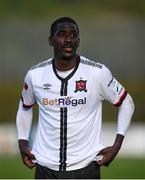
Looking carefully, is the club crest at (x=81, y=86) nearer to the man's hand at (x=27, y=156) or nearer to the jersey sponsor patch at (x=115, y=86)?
the jersey sponsor patch at (x=115, y=86)

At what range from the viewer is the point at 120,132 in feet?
21.3

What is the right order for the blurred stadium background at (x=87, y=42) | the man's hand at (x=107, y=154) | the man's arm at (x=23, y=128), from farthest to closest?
1. the blurred stadium background at (x=87, y=42)
2. the man's arm at (x=23, y=128)
3. the man's hand at (x=107, y=154)

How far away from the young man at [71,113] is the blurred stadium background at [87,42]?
14.6 metres

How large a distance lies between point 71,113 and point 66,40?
54 centimetres

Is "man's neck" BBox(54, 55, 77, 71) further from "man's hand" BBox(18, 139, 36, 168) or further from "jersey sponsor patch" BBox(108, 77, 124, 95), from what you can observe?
"man's hand" BBox(18, 139, 36, 168)

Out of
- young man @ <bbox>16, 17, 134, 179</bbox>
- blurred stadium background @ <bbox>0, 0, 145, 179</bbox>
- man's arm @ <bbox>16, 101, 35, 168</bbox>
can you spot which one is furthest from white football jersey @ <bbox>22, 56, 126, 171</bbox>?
blurred stadium background @ <bbox>0, 0, 145, 179</bbox>

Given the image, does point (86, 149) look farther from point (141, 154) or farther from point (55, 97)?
point (141, 154)

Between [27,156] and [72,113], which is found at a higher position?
[72,113]

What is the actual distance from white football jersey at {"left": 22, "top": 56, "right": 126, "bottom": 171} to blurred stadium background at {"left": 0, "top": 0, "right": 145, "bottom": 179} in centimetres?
1458

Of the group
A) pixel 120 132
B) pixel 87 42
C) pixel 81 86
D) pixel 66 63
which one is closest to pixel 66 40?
pixel 66 63

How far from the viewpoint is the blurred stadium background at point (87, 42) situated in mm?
23781

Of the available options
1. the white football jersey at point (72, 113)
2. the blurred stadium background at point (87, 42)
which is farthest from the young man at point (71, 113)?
the blurred stadium background at point (87, 42)

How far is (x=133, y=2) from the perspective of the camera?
2748 centimetres

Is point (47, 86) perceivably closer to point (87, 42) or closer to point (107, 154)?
point (107, 154)
